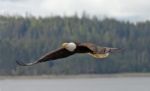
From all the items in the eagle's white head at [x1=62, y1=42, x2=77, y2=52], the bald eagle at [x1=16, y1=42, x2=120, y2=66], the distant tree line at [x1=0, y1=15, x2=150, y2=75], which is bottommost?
the distant tree line at [x1=0, y1=15, x2=150, y2=75]

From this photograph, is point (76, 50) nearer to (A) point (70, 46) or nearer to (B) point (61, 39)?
(A) point (70, 46)

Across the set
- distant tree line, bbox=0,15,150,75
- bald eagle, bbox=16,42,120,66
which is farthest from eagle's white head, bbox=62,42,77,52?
distant tree line, bbox=0,15,150,75

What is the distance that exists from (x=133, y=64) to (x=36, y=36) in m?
17.8

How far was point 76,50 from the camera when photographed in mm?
4328

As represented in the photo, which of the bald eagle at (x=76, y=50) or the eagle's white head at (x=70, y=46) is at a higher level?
the eagle's white head at (x=70, y=46)

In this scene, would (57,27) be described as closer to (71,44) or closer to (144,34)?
(144,34)

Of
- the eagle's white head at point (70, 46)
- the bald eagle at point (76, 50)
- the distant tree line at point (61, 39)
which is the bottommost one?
the distant tree line at point (61, 39)

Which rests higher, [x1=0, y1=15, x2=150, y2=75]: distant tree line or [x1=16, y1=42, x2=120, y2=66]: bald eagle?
[x1=16, y1=42, x2=120, y2=66]: bald eagle

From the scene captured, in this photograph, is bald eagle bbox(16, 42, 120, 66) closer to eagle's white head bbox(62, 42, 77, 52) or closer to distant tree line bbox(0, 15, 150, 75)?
eagle's white head bbox(62, 42, 77, 52)

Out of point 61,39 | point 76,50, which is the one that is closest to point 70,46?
point 76,50

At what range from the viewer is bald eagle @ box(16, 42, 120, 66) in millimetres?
4242

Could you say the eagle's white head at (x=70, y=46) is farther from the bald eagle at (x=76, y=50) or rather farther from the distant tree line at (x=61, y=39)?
the distant tree line at (x=61, y=39)

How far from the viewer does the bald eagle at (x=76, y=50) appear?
167 inches

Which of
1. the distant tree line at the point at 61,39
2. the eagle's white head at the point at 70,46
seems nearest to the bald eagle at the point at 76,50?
the eagle's white head at the point at 70,46
